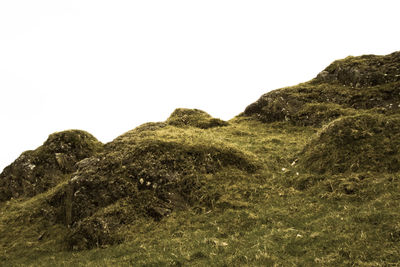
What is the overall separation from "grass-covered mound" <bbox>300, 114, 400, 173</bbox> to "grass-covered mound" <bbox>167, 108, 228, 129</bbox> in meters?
18.0

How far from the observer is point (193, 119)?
4056 cm

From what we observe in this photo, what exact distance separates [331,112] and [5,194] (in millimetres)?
34714

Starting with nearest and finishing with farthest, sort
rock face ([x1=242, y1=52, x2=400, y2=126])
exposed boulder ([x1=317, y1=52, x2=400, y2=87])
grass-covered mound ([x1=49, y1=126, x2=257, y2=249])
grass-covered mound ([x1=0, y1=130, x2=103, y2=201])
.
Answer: grass-covered mound ([x1=49, y1=126, x2=257, y2=249])
grass-covered mound ([x1=0, y1=130, x2=103, y2=201])
rock face ([x1=242, y1=52, x2=400, y2=126])
exposed boulder ([x1=317, y1=52, x2=400, y2=87])

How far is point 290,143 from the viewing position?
26953 mm

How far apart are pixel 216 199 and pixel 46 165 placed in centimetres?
1889

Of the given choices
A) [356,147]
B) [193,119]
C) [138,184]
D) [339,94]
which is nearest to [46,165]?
[138,184]

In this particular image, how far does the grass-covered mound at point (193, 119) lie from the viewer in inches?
1513

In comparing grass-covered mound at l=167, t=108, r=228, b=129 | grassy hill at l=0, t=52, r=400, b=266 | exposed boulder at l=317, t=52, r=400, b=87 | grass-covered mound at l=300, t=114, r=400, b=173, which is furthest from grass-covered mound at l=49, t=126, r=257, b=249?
exposed boulder at l=317, t=52, r=400, b=87

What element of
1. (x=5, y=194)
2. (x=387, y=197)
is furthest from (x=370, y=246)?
(x=5, y=194)

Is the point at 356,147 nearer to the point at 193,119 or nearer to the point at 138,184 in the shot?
the point at 138,184

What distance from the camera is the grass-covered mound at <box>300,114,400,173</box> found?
55.9 feet

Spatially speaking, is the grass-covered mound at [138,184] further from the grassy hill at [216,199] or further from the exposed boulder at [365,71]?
the exposed boulder at [365,71]

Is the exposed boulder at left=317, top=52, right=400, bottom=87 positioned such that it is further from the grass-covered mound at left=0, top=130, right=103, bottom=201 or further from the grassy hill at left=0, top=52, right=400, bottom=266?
the grass-covered mound at left=0, top=130, right=103, bottom=201

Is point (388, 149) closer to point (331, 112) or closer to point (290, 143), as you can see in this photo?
point (290, 143)
